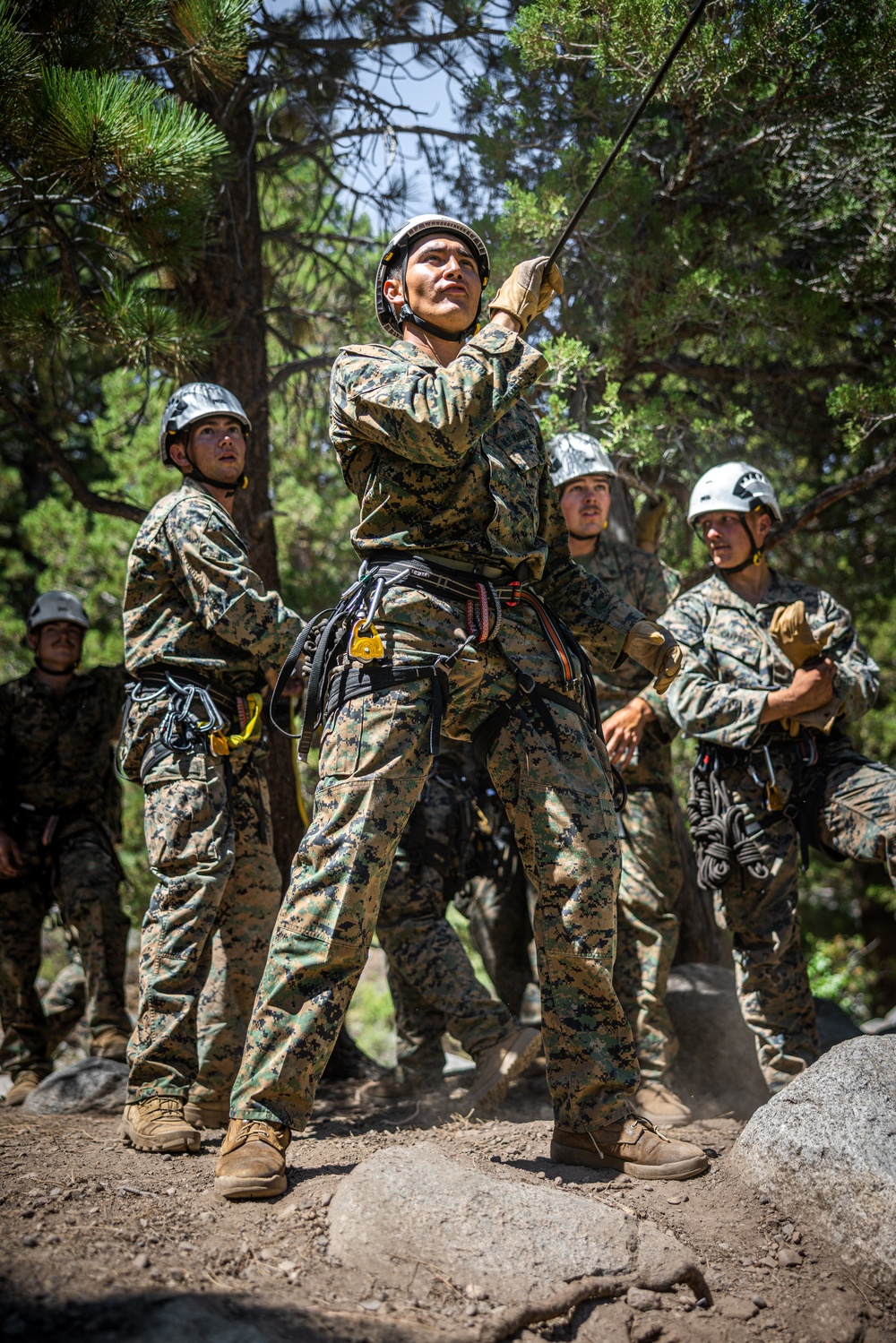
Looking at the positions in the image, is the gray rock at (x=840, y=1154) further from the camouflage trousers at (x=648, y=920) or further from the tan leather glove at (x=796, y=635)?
the tan leather glove at (x=796, y=635)

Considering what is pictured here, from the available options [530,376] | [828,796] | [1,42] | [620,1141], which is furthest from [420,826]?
[1,42]

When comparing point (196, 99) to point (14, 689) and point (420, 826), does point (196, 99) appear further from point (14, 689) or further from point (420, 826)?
point (420, 826)

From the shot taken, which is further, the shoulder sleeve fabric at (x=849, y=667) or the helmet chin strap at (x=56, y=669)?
the helmet chin strap at (x=56, y=669)

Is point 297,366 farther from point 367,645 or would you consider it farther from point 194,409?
point 367,645

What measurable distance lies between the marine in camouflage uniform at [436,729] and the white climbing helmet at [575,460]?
5.97 feet

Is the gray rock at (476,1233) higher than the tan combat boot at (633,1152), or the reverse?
the gray rock at (476,1233)

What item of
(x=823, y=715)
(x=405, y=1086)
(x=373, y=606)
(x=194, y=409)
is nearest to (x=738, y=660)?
(x=823, y=715)

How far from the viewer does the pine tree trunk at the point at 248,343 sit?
6.21 metres

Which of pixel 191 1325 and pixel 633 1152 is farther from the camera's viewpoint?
pixel 633 1152

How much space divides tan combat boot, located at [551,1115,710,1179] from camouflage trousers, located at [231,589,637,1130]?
7 cm

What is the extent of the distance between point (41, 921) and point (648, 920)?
12.0 feet

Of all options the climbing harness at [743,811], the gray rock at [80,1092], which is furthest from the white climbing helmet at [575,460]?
the gray rock at [80,1092]

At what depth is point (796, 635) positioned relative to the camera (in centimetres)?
477

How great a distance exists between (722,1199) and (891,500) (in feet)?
21.7
